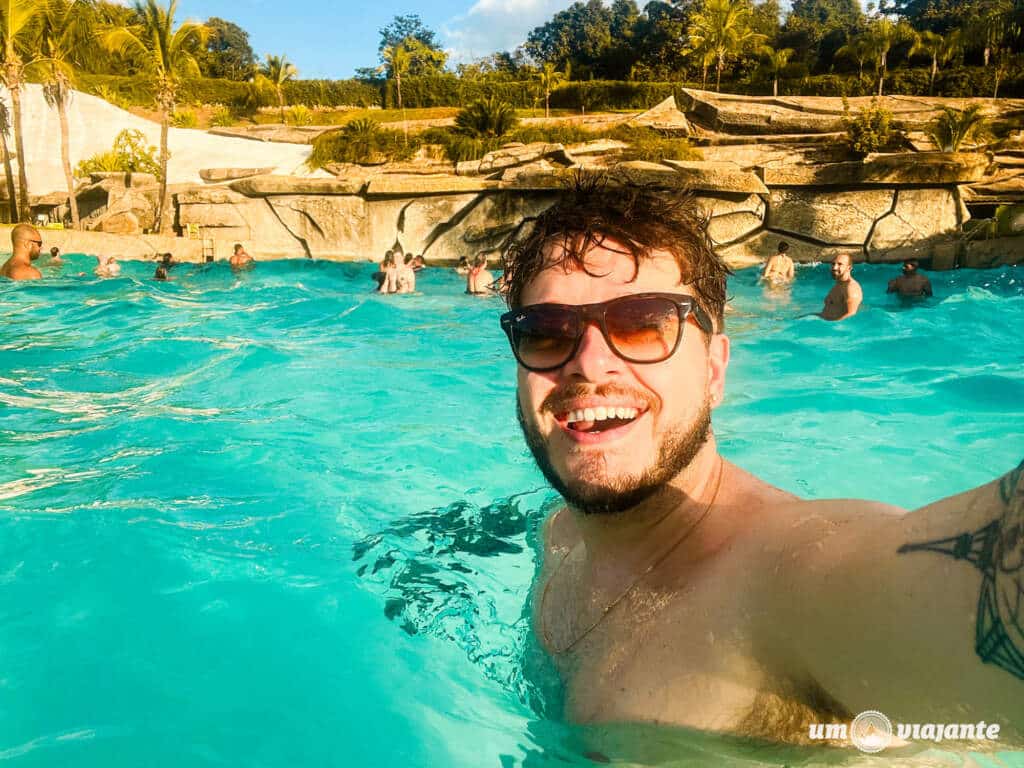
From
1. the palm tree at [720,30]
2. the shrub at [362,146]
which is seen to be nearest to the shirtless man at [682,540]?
the shrub at [362,146]

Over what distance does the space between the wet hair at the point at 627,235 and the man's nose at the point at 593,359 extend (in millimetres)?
166

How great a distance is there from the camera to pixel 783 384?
6.55 metres

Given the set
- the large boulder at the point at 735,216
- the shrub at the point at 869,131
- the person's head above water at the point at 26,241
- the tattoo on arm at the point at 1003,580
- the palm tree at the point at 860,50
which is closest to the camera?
the tattoo on arm at the point at 1003,580

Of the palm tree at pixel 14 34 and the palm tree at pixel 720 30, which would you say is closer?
the palm tree at pixel 14 34

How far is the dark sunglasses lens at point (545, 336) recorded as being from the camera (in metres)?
1.72

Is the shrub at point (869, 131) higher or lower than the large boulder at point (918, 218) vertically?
higher

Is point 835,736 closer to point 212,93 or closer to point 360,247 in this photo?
point 360,247

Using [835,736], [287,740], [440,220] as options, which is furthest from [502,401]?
[440,220]

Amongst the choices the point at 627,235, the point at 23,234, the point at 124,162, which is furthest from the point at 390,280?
the point at 124,162

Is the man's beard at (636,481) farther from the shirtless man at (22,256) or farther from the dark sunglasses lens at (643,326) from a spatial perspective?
the shirtless man at (22,256)

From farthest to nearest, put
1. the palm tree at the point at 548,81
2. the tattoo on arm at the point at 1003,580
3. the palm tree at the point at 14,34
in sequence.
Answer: the palm tree at the point at 548,81
the palm tree at the point at 14,34
the tattoo on arm at the point at 1003,580

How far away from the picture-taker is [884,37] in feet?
98.4

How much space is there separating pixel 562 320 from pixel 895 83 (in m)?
34.7

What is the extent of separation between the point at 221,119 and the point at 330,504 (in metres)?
30.6
